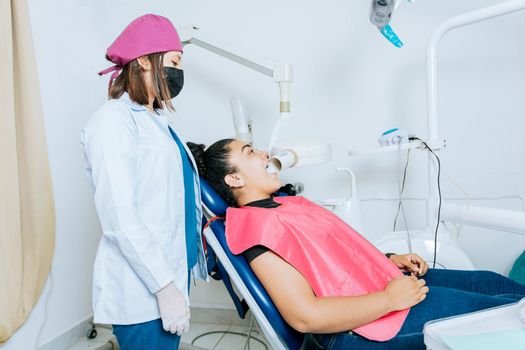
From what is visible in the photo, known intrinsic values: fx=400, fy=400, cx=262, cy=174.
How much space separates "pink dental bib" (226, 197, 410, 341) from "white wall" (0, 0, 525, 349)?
72cm

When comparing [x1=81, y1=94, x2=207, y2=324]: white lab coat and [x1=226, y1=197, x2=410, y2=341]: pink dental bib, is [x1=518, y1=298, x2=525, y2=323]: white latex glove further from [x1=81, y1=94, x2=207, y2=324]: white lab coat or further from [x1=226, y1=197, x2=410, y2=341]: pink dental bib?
[x1=81, y1=94, x2=207, y2=324]: white lab coat

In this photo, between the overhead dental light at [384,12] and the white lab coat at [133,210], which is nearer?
the white lab coat at [133,210]

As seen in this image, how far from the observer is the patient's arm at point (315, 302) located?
89cm

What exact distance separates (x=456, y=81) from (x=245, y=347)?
1450mm

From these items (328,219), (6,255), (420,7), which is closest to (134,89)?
(328,219)

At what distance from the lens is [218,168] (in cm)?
121

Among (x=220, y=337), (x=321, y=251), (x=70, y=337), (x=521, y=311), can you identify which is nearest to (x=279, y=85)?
(x=321, y=251)

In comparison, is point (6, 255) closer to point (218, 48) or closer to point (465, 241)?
point (218, 48)

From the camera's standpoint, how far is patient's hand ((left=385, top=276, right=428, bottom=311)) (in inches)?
37.0

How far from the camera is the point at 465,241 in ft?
5.50

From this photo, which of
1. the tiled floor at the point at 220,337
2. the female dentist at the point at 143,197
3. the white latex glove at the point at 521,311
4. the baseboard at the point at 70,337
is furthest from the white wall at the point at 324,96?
the white latex glove at the point at 521,311

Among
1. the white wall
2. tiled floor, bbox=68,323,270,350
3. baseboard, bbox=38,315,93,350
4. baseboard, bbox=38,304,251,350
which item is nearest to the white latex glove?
the white wall

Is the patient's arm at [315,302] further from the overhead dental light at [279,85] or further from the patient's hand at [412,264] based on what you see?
A: the overhead dental light at [279,85]

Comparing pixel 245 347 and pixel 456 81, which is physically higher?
pixel 456 81
